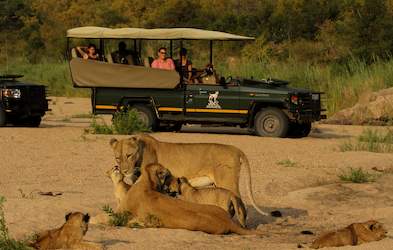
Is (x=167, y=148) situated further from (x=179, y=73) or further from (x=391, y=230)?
(x=179, y=73)

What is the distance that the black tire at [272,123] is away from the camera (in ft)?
70.5

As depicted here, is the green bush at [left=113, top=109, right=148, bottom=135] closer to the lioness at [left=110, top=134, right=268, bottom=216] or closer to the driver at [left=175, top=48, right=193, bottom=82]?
the driver at [left=175, top=48, right=193, bottom=82]

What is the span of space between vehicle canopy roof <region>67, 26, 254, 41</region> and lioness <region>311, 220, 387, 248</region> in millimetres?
12182

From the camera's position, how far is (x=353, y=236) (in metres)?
9.95

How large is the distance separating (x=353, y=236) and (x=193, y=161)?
2202 mm

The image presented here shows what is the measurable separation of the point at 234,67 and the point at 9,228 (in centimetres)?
2114

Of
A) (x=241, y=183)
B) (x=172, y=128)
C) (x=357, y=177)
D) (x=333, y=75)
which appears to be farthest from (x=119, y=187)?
(x=333, y=75)

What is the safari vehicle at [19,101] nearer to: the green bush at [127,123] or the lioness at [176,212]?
the green bush at [127,123]

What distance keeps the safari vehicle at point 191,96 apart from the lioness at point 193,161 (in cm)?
974

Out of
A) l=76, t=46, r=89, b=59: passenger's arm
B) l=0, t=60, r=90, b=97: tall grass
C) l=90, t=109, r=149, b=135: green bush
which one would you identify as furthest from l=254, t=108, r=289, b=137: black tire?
l=0, t=60, r=90, b=97: tall grass

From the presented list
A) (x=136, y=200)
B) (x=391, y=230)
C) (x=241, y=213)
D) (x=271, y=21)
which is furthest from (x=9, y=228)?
(x=271, y=21)

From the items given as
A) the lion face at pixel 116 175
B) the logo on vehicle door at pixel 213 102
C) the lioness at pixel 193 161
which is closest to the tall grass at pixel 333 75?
the logo on vehicle door at pixel 213 102

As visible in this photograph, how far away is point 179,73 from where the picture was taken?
862 inches

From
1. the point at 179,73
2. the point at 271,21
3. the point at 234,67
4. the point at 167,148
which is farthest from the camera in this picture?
the point at 271,21
